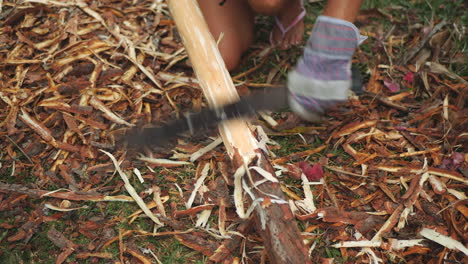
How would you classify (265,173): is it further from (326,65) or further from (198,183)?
(326,65)

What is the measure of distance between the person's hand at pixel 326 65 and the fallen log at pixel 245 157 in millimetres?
320

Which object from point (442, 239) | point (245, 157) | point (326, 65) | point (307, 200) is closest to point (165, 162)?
point (245, 157)

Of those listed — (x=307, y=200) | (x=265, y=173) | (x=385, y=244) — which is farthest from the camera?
(x=307, y=200)

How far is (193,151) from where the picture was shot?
1729 millimetres

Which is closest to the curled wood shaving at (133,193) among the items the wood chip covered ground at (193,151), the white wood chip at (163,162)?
the wood chip covered ground at (193,151)

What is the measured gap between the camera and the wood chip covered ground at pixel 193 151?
1441 millimetres

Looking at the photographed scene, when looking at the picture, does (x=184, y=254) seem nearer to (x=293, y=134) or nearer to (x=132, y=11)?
(x=293, y=134)

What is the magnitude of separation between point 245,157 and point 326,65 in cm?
53

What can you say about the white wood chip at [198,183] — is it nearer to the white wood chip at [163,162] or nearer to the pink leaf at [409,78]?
the white wood chip at [163,162]

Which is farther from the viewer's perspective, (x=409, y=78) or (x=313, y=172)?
(x=409, y=78)

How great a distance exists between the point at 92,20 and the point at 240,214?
148 centimetres

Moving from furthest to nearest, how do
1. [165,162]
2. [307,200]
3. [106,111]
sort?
[106,111]
[165,162]
[307,200]

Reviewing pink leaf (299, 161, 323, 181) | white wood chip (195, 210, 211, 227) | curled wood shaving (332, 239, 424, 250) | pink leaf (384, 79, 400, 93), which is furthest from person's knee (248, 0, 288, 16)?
curled wood shaving (332, 239, 424, 250)

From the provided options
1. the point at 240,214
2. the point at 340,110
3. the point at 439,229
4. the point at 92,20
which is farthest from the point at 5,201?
the point at 439,229
